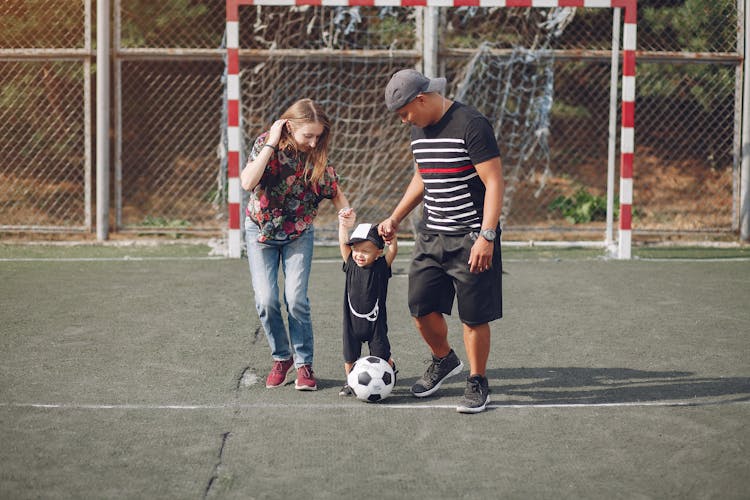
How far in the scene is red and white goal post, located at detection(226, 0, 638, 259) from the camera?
10.7m

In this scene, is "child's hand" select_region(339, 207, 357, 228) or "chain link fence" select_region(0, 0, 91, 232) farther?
"chain link fence" select_region(0, 0, 91, 232)

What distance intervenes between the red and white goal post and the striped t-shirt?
5.40 meters

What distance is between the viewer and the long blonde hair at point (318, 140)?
18.6 ft

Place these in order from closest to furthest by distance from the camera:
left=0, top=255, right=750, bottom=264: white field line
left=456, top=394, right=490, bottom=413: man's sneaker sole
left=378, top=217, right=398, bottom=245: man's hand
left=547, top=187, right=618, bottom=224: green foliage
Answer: left=456, top=394, right=490, bottom=413: man's sneaker sole
left=378, top=217, right=398, bottom=245: man's hand
left=0, top=255, right=750, bottom=264: white field line
left=547, top=187, right=618, bottom=224: green foliage

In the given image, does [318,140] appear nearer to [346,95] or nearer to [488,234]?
[488,234]

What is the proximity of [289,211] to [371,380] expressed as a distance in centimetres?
109

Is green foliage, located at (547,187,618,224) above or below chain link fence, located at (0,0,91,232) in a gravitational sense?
below

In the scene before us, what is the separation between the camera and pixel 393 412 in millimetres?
5488

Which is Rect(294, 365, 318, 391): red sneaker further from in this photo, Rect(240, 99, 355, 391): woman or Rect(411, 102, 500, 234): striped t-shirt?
Rect(411, 102, 500, 234): striped t-shirt

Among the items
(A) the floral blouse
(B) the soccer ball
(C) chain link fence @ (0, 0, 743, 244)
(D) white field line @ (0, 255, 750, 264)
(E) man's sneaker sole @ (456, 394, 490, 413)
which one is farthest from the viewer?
(C) chain link fence @ (0, 0, 743, 244)

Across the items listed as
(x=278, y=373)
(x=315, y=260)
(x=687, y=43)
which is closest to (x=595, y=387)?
(x=278, y=373)

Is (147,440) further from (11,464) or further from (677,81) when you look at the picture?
(677,81)

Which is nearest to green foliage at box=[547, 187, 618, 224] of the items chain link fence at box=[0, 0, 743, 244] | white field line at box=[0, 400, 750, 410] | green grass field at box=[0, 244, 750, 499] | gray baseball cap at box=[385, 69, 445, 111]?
chain link fence at box=[0, 0, 743, 244]

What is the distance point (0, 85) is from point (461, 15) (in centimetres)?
677
